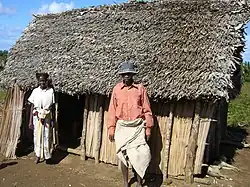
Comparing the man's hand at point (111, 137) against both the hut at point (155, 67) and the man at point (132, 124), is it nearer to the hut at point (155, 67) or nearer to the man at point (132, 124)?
the man at point (132, 124)

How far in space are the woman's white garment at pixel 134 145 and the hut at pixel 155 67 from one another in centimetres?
81

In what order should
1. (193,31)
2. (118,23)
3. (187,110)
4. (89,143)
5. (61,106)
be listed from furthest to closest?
(61,106), (118,23), (89,143), (193,31), (187,110)

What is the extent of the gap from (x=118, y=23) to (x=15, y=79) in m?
2.81

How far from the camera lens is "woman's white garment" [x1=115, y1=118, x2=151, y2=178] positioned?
5.98 m

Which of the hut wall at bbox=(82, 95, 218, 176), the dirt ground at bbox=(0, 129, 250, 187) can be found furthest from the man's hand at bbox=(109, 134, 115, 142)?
the hut wall at bbox=(82, 95, 218, 176)

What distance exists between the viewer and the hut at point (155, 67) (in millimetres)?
6621

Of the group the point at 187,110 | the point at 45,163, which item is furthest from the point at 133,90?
the point at 45,163

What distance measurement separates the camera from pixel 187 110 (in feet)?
22.2

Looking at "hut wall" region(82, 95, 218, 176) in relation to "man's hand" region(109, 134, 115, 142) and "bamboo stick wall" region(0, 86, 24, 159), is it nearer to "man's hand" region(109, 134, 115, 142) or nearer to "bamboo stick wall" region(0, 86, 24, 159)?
"man's hand" region(109, 134, 115, 142)

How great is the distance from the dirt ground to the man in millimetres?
917

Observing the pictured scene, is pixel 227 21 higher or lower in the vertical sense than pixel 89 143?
higher

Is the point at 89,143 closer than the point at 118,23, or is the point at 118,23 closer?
the point at 89,143

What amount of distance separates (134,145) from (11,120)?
11.5 ft

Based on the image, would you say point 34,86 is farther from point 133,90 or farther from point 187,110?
point 187,110
